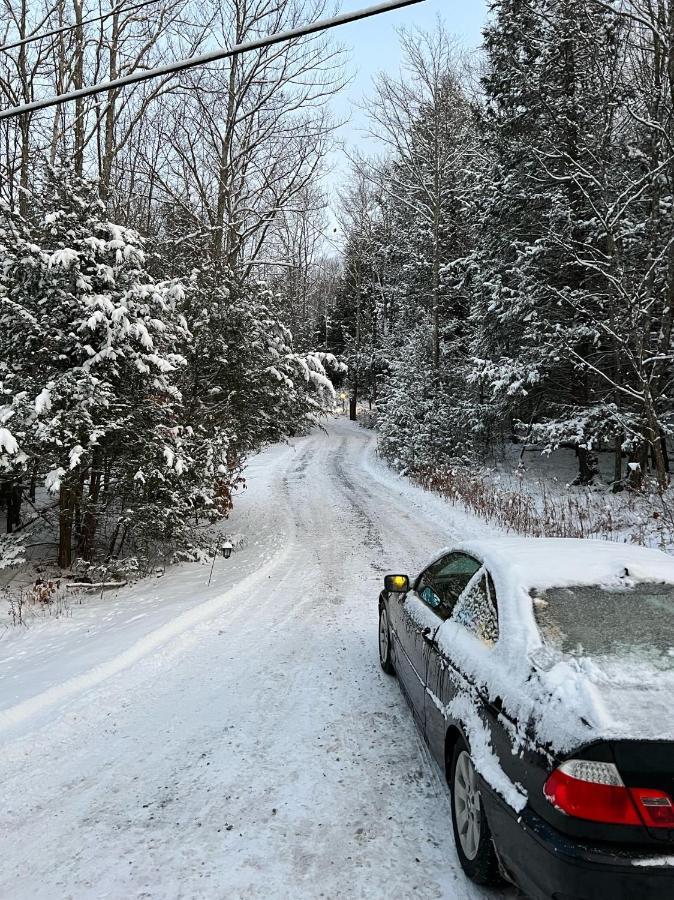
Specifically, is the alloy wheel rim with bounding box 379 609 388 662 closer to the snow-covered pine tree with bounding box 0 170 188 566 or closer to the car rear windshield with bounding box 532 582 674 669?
the car rear windshield with bounding box 532 582 674 669

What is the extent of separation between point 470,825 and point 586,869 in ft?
3.19

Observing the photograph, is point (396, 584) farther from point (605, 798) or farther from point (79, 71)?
point (79, 71)

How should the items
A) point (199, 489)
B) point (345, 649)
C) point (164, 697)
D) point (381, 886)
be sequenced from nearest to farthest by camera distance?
point (381, 886), point (164, 697), point (345, 649), point (199, 489)

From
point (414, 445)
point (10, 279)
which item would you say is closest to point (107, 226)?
point (10, 279)

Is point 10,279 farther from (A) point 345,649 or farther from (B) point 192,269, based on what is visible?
(A) point 345,649

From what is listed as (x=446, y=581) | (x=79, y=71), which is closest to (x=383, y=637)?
(x=446, y=581)

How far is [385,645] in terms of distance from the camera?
5207mm

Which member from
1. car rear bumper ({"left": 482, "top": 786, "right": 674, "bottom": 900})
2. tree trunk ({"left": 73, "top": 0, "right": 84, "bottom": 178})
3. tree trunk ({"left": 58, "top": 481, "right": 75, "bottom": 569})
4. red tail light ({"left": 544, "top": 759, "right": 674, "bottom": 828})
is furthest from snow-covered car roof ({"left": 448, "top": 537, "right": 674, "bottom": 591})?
tree trunk ({"left": 73, "top": 0, "right": 84, "bottom": 178})

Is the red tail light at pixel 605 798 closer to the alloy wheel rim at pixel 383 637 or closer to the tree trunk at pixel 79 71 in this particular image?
the alloy wheel rim at pixel 383 637

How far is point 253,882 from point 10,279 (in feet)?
27.9

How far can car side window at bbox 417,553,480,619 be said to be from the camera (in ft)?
12.2

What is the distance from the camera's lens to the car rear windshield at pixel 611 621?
2537 mm

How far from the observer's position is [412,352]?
2397cm

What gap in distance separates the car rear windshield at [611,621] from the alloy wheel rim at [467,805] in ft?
2.55
